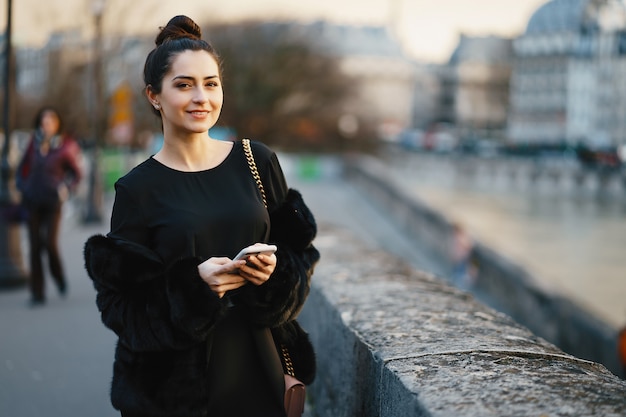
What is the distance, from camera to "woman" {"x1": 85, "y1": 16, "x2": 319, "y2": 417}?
9.27ft

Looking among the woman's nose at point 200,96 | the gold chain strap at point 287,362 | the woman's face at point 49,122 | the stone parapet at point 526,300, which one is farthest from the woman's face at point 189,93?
the stone parapet at point 526,300

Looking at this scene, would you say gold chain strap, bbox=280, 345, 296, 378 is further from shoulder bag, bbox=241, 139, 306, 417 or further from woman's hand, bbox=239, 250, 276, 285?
woman's hand, bbox=239, 250, 276, 285

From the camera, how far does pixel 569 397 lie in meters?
2.67

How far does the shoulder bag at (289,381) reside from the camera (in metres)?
3.01

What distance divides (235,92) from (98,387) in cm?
5024

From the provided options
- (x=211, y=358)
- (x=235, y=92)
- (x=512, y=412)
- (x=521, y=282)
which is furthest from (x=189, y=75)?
(x=235, y=92)

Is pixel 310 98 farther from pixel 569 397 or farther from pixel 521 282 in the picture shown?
pixel 569 397

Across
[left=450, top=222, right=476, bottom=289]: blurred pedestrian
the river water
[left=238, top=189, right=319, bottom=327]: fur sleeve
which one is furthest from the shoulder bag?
[left=450, top=222, right=476, bottom=289]: blurred pedestrian

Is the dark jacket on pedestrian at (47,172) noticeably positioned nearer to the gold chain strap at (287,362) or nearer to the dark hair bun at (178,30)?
the dark hair bun at (178,30)

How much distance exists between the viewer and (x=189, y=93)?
3.00 metres

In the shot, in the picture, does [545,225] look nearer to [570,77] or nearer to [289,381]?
[289,381]

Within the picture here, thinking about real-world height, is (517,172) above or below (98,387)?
below

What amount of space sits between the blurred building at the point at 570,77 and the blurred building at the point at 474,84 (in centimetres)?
2416

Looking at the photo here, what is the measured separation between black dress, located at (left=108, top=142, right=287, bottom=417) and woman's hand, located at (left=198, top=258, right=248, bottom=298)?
77mm
